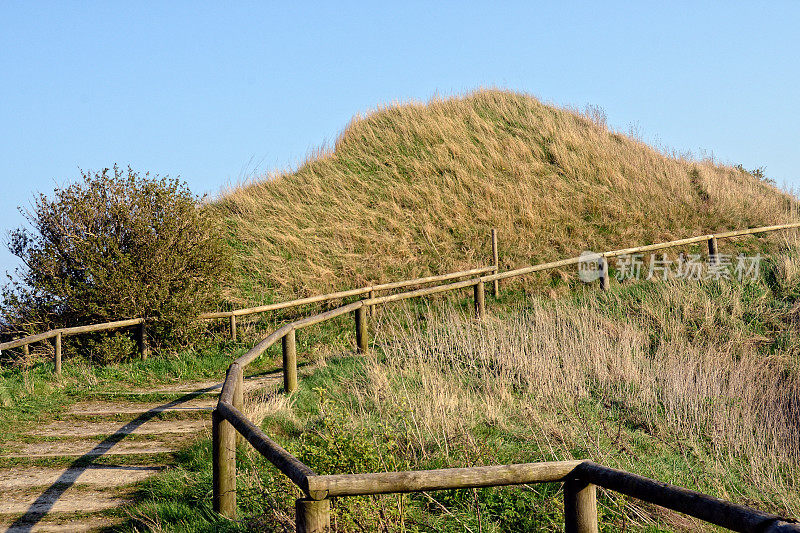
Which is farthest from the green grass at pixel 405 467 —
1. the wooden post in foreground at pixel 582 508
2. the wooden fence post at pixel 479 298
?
the wooden fence post at pixel 479 298

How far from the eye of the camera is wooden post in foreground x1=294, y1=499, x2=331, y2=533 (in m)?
3.28

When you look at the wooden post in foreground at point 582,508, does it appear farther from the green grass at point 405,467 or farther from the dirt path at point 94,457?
the dirt path at point 94,457

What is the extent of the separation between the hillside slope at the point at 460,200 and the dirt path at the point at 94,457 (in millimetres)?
7102

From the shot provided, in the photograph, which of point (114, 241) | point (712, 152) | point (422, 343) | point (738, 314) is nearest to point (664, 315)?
point (738, 314)

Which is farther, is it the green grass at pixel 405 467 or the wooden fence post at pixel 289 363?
the wooden fence post at pixel 289 363

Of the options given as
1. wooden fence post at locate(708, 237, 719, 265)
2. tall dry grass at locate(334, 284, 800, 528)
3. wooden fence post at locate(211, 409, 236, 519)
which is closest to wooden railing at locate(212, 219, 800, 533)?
wooden fence post at locate(211, 409, 236, 519)

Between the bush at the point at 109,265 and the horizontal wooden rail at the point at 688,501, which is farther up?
the bush at the point at 109,265

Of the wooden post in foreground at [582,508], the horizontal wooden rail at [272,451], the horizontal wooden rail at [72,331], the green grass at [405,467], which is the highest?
the horizontal wooden rail at [72,331]

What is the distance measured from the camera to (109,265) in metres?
11.9

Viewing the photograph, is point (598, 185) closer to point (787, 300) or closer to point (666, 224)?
point (666, 224)

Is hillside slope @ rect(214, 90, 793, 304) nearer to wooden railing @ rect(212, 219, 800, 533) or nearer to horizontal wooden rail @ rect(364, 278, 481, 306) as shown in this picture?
horizontal wooden rail @ rect(364, 278, 481, 306)

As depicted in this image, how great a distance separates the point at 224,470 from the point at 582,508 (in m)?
2.78

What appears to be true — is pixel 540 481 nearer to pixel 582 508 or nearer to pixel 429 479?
pixel 582 508

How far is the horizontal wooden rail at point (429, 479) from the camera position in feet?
10.7
